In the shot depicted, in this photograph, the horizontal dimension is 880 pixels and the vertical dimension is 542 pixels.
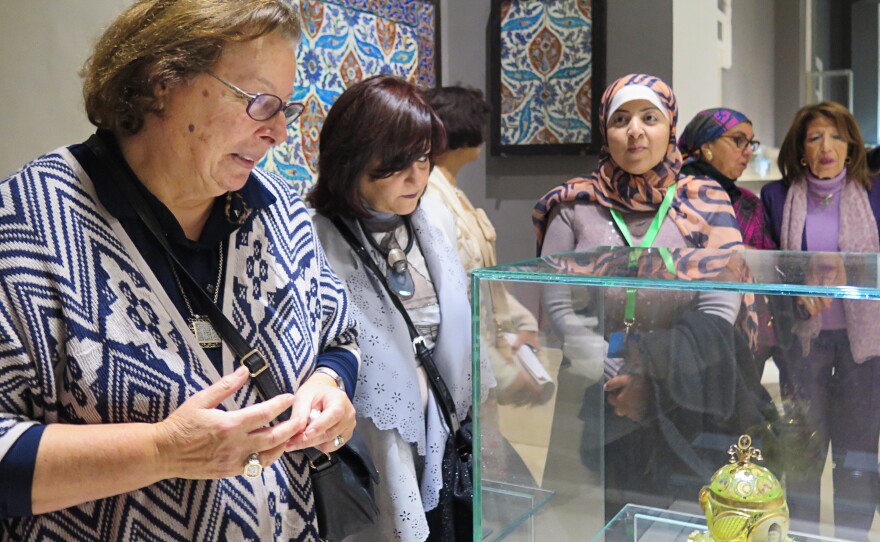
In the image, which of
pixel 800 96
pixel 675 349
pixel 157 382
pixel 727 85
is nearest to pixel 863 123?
pixel 800 96

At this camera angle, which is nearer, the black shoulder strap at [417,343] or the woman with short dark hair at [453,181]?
the black shoulder strap at [417,343]

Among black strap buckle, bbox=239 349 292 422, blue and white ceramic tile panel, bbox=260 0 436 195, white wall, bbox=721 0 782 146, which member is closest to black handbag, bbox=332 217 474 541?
black strap buckle, bbox=239 349 292 422

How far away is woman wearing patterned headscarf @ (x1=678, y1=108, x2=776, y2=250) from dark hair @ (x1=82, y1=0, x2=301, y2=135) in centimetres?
227

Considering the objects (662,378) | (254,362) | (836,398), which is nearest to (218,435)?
(254,362)

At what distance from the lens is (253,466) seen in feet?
3.89

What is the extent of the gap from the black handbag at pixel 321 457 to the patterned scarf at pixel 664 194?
3.72 feet

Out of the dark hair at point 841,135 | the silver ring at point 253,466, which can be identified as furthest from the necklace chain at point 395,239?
the dark hair at point 841,135

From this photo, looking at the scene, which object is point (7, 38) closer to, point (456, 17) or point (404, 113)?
point (404, 113)

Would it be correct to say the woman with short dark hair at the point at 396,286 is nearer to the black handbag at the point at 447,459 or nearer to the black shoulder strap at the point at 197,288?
the black handbag at the point at 447,459

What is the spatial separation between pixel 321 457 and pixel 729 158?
7.65 ft

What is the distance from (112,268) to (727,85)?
4243 millimetres

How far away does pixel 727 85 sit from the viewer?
479 centimetres

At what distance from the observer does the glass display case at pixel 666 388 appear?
1.30 metres

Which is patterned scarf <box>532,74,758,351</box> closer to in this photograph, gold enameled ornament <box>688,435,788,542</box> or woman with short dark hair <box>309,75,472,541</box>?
woman with short dark hair <box>309,75,472,541</box>
